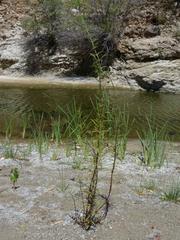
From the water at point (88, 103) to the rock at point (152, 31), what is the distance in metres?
3.83

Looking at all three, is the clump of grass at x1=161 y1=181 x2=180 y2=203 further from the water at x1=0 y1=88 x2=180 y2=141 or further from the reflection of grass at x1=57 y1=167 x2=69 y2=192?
the water at x1=0 y1=88 x2=180 y2=141

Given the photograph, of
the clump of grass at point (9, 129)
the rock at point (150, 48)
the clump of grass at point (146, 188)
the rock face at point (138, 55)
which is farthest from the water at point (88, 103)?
the clump of grass at point (146, 188)

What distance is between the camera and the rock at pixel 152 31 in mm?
18594

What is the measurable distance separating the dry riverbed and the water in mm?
3525

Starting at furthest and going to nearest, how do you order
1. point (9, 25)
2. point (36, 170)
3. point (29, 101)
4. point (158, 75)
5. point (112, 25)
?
1. point (9, 25)
2. point (112, 25)
3. point (158, 75)
4. point (29, 101)
5. point (36, 170)

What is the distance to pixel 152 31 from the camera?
735 inches

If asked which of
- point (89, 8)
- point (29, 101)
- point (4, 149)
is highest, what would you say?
point (89, 8)

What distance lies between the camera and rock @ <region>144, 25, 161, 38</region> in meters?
18.6

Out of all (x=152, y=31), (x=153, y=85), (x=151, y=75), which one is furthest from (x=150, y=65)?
(x=152, y=31)

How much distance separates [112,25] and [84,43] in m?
1.19

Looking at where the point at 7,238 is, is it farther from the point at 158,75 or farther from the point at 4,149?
the point at 158,75

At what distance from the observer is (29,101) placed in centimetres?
1274

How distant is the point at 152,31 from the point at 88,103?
690cm

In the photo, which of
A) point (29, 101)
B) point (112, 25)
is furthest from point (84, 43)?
point (29, 101)
